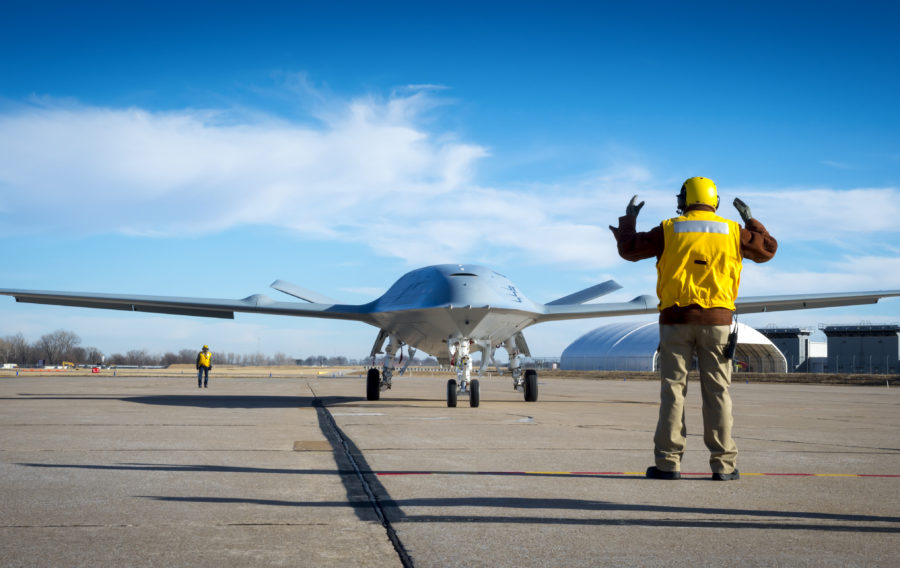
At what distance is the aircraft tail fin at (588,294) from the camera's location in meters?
19.6

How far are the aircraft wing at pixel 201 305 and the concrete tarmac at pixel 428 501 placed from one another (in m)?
9.09

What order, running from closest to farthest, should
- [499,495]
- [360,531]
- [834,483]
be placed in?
[360,531] → [499,495] → [834,483]

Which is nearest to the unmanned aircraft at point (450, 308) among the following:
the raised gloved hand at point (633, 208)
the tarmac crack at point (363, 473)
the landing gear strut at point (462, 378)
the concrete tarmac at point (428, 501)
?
the landing gear strut at point (462, 378)

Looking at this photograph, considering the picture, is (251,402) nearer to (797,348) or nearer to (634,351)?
(634,351)

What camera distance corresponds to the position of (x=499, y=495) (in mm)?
4883

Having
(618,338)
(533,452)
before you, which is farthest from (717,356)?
(618,338)

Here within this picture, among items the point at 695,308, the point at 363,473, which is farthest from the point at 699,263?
the point at 363,473

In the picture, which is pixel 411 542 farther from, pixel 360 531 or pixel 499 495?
pixel 499 495

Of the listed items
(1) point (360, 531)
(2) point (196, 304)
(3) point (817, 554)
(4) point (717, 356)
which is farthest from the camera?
(2) point (196, 304)

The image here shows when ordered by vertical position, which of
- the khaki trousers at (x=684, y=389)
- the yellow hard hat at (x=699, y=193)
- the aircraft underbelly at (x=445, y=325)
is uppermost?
the yellow hard hat at (x=699, y=193)

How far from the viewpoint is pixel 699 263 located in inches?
237

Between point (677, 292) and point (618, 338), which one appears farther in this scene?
point (618, 338)

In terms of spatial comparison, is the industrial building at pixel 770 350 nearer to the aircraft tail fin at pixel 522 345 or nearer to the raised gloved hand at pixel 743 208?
the aircraft tail fin at pixel 522 345

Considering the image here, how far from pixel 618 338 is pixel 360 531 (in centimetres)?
8161
